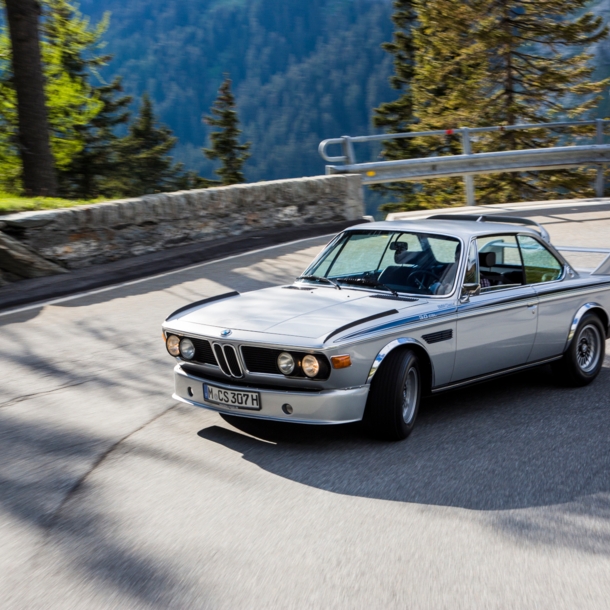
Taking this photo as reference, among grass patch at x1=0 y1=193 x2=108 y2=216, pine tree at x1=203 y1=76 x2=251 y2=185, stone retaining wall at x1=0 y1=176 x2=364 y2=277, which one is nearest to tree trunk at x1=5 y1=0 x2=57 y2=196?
grass patch at x1=0 y1=193 x2=108 y2=216

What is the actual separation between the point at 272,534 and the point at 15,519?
4.41ft

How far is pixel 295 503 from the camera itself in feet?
14.4

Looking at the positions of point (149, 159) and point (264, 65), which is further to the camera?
point (264, 65)

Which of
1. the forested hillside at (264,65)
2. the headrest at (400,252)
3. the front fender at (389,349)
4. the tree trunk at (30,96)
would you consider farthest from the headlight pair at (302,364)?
the forested hillside at (264,65)

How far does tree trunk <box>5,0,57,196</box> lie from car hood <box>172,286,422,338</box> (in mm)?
9893

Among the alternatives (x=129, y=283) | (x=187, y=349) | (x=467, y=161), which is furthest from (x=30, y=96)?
(x=187, y=349)

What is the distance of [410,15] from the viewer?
174 feet

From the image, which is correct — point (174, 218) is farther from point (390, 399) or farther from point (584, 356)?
point (390, 399)

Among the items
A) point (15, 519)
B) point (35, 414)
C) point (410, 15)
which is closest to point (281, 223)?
point (35, 414)

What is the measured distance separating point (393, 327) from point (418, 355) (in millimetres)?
401

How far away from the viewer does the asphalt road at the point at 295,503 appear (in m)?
3.47

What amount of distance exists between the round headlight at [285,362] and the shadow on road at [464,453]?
21.1 inches

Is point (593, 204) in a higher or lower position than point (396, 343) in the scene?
lower

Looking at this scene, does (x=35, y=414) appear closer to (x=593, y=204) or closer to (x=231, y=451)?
(x=231, y=451)
